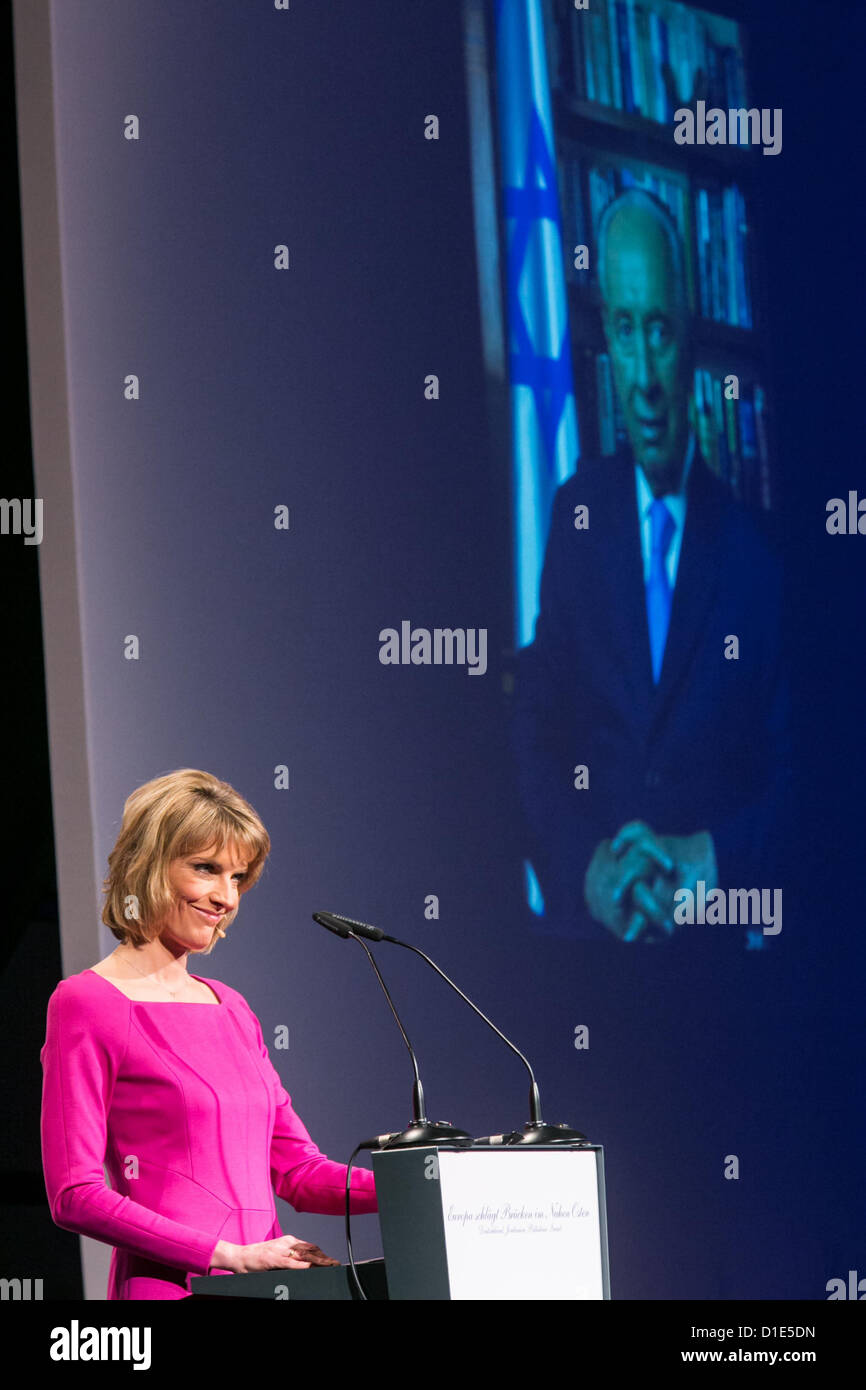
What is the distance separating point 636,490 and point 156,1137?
199 centimetres

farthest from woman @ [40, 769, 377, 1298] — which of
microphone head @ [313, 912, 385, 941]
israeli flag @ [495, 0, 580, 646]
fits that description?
israeli flag @ [495, 0, 580, 646]

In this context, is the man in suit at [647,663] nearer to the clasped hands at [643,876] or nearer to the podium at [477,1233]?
the clasped hands at [643,876]

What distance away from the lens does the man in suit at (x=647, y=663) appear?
3604mm

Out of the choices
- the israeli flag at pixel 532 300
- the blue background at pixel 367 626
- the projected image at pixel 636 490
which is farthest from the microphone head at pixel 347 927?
the israeli flag at pixel 532 300

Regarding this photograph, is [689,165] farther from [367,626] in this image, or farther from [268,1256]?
[268,1256]

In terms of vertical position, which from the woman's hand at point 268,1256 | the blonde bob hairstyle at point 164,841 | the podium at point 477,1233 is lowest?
the woman's hand at point 268,1256

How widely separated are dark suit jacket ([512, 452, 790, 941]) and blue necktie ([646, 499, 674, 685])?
0.02 m

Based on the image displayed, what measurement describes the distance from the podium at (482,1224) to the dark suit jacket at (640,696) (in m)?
1.64

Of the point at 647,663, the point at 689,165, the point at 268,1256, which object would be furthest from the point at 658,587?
the point at 268,1256

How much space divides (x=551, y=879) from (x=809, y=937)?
617 mm

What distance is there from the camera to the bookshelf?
375 centimetres
